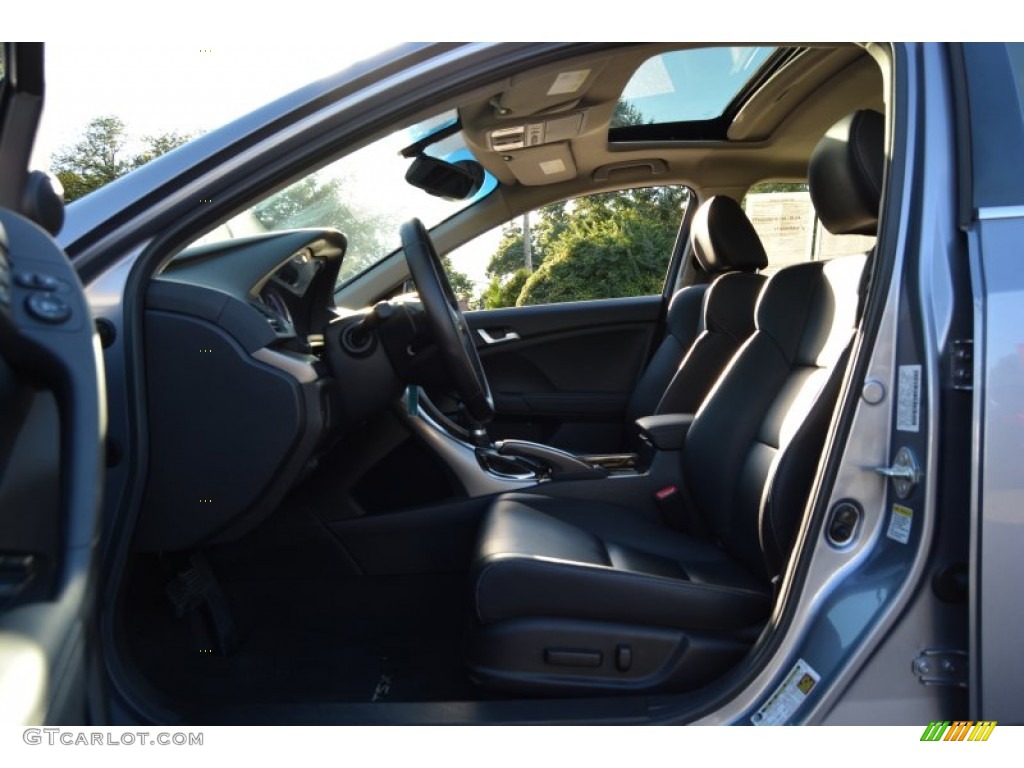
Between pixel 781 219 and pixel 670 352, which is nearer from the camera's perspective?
pixel 670 352

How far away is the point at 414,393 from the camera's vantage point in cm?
215

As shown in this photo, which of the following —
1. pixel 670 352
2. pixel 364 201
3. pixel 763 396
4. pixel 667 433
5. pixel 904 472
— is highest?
pixel 364 201

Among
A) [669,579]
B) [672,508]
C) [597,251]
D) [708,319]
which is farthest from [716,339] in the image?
[669,579]

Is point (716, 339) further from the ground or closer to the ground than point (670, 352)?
further from the ground

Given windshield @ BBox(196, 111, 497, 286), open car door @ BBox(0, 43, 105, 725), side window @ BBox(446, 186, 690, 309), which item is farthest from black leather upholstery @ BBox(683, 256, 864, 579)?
side window @ BBox(446, 186, 690, 309)

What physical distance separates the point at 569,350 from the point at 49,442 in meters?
2.57

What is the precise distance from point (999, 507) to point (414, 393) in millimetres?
1409

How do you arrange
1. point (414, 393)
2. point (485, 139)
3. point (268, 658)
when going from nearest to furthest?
point (268, 658)
point (414, 393)
point (485, 139)

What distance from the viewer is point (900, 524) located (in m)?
1.20

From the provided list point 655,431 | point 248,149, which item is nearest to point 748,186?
point 655,431

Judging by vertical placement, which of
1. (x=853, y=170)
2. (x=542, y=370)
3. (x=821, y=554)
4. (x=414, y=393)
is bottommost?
(x=542, y=370)

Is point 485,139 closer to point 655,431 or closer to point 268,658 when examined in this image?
point 655,431

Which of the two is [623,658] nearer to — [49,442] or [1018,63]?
[49,442]

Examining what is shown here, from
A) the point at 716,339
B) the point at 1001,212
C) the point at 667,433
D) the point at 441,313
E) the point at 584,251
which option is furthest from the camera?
the point at 584,251
